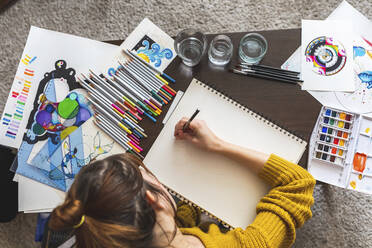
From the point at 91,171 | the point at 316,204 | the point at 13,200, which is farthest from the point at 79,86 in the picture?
the point at 316,204

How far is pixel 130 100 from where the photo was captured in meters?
0.74

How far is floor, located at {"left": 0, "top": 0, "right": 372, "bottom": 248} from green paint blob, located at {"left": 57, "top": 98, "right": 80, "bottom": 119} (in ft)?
1.74

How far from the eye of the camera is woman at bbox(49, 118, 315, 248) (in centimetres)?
48

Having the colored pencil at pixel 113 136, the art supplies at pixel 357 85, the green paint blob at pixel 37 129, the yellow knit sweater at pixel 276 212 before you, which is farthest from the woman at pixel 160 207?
the green paint blob at pixel 37 129

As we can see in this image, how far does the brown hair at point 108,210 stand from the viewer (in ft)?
1.55

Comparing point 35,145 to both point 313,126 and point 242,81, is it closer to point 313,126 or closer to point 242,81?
point 242,81

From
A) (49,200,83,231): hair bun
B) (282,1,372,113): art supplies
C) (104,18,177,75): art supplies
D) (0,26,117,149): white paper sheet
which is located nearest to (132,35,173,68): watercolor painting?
(104,18,177,75): art supplies

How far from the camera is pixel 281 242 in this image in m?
0.68

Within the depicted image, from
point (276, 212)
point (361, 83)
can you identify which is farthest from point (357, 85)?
point (276, 212)

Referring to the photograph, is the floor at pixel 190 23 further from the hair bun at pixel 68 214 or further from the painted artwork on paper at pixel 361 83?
the hair bun at pixel 68 214

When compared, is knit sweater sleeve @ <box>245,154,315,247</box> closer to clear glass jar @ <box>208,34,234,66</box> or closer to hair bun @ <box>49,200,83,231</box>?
clear glass jar @ <box>208,34,234,66</box>

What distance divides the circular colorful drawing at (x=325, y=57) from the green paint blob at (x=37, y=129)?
2.42 ft

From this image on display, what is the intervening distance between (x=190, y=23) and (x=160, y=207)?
888 millimetres

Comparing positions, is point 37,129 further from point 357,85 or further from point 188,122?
point 357,85
